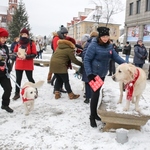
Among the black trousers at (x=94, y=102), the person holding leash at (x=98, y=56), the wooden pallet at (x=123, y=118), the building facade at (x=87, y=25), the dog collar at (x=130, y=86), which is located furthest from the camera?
the building facade at (x=87, y=25)

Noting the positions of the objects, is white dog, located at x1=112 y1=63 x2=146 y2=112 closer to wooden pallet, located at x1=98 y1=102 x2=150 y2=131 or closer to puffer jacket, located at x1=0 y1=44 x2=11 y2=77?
wooden pallet, located at x1=98 y1=102 x2=150 y2=131

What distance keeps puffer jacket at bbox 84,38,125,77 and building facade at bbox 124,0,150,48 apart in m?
23.6

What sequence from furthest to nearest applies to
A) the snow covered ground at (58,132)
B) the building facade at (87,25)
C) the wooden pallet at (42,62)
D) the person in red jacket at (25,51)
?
the building facade at (87,25), the wooden pallet at (42,62), the person in red jacket at (25,51), the snow covered ground at (58,132)

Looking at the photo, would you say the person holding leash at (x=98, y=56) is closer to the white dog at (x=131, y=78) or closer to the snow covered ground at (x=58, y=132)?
the white dog at (x=131, y=78)

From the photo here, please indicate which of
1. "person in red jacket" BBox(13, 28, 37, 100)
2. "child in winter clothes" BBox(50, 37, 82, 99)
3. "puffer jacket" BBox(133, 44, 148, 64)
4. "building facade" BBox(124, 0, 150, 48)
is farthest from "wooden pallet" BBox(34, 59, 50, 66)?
"building facade" BBox(124, 0, 150, 48)

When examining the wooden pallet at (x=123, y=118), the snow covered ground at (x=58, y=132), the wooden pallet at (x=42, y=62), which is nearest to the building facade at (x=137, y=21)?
the wooden pallet at (x=42, y=62)

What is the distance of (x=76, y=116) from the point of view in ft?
15.7

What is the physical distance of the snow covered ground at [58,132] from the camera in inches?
139

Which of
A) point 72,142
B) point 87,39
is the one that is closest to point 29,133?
point 72,142

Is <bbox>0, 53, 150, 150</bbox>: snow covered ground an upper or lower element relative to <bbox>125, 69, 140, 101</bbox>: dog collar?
lower

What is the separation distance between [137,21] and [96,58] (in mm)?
27750

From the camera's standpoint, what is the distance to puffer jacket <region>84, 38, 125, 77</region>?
4004mm

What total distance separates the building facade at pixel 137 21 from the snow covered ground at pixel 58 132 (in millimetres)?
23321

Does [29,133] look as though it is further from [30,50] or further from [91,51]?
[30,50]
